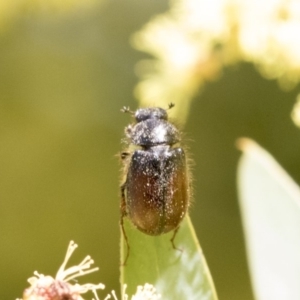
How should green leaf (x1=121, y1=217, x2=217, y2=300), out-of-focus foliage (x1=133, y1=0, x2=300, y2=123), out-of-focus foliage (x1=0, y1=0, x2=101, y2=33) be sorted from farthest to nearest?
out-of-focus foliage (x1=0, y1=0, x2=101, y2=33)
out-of-focus foliage (x1=133, y1=0, x2=300, y2=123)
green leaf (x1=121, y1=217, x2=217, y2=300)

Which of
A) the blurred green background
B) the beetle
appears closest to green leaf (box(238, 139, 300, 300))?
the beetle

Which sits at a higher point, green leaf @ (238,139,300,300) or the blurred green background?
the blurred green background

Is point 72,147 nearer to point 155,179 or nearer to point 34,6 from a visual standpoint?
point 34,6

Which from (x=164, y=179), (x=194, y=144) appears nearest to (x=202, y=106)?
(x=194, y=144)

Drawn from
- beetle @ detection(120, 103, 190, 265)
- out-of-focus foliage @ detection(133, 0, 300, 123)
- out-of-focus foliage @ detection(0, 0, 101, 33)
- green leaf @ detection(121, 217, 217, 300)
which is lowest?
green leaf @ detection(121, 217, 217, 300)

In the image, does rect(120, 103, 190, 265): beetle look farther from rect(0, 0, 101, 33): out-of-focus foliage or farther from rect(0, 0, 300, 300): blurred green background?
rect(0, 0, 300, 300): blurred green background

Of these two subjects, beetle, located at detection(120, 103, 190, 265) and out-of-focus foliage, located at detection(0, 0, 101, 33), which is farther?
out-of-focus foliage, located at detection(0, 0, 101, 33)

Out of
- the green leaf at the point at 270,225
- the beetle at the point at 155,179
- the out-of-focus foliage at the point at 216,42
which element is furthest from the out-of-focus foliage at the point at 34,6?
the green leaf at the point at 270,225

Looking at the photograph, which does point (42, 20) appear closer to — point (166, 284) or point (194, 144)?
point (194, 144)
